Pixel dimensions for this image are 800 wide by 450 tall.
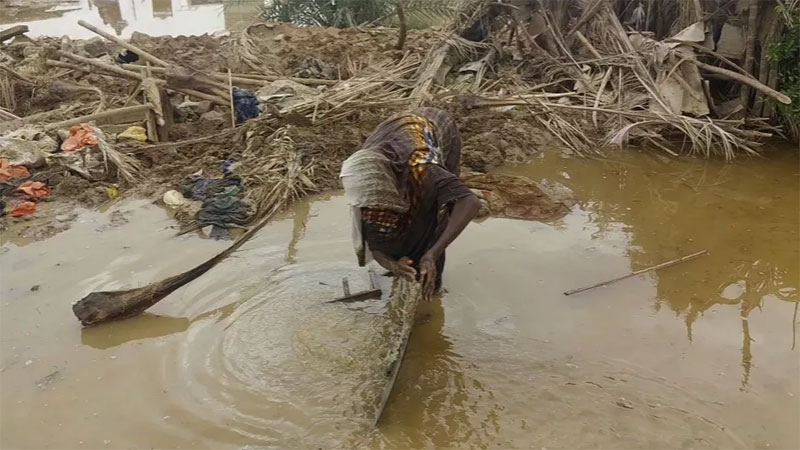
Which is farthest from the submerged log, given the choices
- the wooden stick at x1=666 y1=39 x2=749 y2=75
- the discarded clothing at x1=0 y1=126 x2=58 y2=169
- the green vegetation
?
the green vegetation

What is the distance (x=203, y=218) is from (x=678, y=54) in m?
4.93

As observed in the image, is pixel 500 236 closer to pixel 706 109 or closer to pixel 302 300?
pixel 302 300

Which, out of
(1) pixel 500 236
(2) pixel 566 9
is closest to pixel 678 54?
→ (2) pixel 566 9

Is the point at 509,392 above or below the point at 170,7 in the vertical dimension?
below

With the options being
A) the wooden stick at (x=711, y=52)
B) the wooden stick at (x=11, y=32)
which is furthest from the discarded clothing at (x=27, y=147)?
the wooden stick at (x=711, y=52)

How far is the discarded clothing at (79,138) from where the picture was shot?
575cm

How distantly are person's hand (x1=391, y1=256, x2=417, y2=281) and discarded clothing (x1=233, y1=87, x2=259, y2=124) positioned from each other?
3.80m

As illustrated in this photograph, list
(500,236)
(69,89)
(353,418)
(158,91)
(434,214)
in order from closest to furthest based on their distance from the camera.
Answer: (353,418) < (434,214) < (500,236) < (158,91) < (69,89)

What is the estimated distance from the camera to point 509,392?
3.23 meters

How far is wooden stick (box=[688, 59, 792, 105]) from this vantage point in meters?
5.77

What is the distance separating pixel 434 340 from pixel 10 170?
403cm

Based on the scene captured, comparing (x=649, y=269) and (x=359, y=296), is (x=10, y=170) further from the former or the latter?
(x=649, y=269)

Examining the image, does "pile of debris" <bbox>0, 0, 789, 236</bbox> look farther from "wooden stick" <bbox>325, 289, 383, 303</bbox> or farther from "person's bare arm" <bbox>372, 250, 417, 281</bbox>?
"person's bare arm" <bbox>372, 250, 417, 281</bbox>

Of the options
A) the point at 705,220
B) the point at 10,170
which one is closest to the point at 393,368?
the point at 705,220
